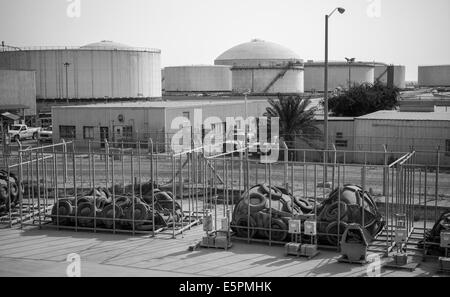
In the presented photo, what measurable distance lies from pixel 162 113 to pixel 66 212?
2201 centimetres

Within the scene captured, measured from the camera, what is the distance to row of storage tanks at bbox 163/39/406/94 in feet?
281

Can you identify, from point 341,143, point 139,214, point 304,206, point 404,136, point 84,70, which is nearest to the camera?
point 304,206

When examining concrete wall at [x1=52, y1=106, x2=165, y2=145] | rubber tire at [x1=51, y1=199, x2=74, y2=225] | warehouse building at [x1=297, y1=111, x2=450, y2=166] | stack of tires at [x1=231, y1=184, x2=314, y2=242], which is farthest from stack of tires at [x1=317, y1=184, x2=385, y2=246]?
concrete wall at [x1=52, y1=106, x2=165, y2=145]

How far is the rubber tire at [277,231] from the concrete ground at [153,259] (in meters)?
0.33

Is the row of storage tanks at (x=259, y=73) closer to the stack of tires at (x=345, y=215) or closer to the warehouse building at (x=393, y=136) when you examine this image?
the warehouse building at (x=393, y=136)

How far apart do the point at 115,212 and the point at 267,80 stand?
67.9 metres

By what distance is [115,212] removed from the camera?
19.3 metres

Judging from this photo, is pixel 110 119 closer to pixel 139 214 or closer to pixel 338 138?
pixel 338 138

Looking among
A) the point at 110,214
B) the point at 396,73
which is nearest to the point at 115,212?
the point at 110,214

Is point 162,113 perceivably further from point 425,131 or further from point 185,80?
point 185,80

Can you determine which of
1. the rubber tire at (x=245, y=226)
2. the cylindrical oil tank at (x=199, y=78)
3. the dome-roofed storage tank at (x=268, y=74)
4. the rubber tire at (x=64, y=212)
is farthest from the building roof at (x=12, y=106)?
the rubber tire at (x=245, y=226)

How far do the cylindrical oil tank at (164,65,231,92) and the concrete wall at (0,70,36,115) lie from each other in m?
34.2

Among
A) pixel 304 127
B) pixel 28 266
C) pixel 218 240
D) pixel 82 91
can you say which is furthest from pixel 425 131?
pixel 82 91

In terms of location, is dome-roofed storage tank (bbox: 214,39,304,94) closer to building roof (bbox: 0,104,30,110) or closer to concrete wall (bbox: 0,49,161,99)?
concrete wall (bbox: 0,49,161,99)
